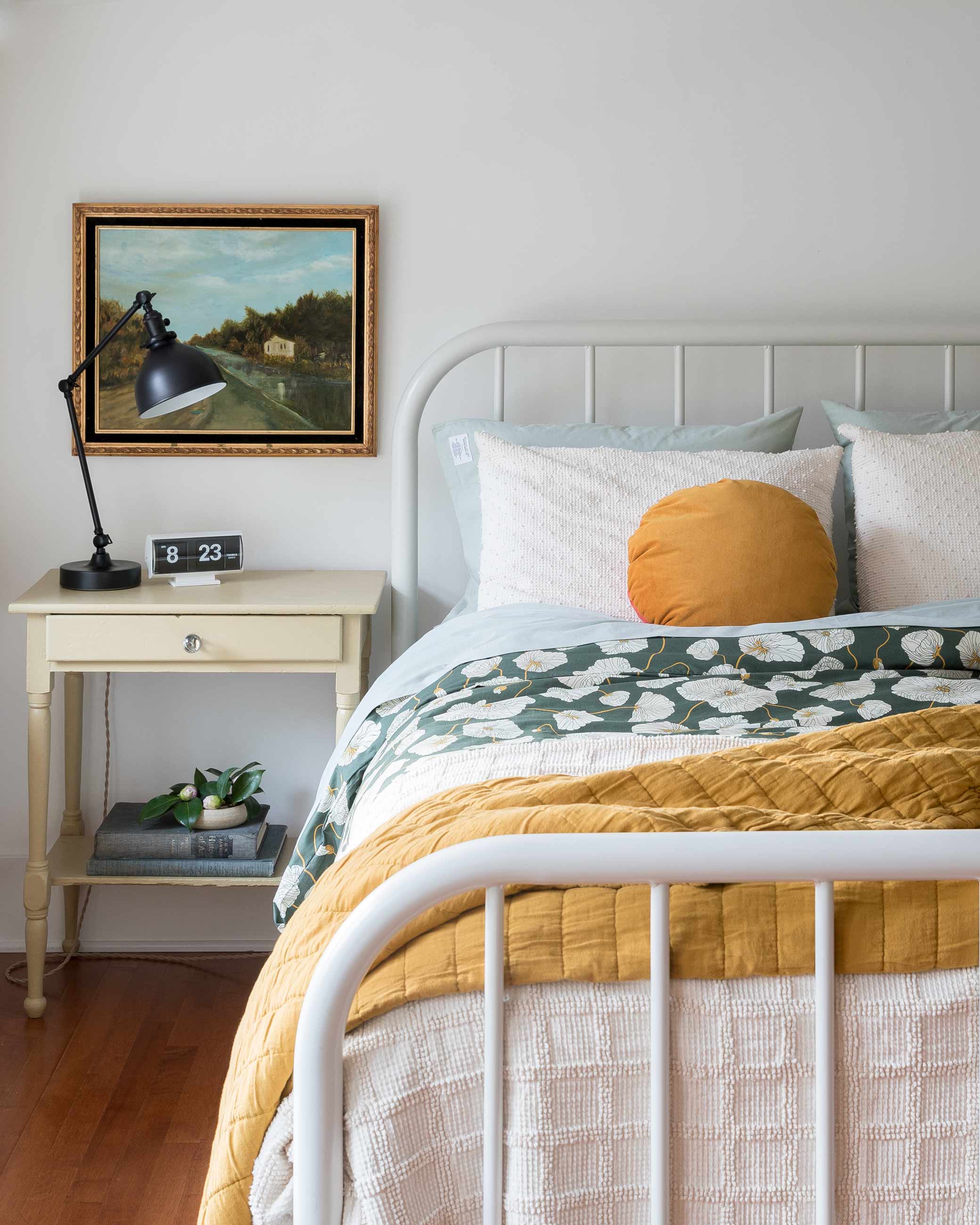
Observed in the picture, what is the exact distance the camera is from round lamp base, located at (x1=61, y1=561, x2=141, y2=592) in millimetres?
2205

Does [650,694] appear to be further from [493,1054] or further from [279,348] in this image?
[279,348]

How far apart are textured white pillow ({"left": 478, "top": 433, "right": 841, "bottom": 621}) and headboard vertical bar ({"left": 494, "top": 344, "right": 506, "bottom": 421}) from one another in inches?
7.8

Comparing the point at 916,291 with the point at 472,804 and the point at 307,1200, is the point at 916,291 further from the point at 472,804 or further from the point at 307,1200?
the point at 307,1200

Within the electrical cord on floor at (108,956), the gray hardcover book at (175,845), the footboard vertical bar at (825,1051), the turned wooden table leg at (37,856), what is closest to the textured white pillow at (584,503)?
the gray hardcover book at (175,845)

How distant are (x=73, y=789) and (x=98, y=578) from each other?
1.71 feet

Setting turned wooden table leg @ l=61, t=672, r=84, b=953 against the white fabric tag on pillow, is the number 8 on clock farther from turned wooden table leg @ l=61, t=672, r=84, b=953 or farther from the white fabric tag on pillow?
the white fabric tag on pillow

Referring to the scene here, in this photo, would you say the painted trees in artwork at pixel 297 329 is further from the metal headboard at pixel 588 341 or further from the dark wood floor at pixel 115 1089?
the dark wood floor at pixel 115 1089

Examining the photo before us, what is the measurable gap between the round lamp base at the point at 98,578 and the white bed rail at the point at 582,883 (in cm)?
163

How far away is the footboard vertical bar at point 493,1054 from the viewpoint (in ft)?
2.39

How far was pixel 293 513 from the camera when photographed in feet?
8.14

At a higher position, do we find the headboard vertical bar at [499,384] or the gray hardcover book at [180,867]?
the headboard vertical bar at [499,384]

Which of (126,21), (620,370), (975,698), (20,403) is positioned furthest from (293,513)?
(975,698)

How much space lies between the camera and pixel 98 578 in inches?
86.9

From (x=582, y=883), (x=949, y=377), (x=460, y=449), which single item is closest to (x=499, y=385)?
(x=460, y=449)
